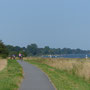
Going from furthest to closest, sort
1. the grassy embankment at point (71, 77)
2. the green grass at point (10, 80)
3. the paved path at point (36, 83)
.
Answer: the grassy embankment at point (71, 77) < the paved path at point (36, 83) < the green grass at point (10, 80)

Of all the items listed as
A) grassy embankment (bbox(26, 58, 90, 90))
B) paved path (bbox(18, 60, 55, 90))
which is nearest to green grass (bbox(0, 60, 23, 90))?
paved path (bbox(18, 60, 55, 90))

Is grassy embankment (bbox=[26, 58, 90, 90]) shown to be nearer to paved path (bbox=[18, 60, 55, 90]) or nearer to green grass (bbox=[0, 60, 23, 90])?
paved path (bbox=[18, 60, 55, 90])

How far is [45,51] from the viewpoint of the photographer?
151 meters

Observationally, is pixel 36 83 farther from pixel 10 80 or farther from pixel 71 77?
pixel 71 77

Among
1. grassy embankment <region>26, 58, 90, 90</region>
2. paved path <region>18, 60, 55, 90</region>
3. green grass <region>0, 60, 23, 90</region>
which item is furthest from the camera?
grassy embankment <region>26, 58, 90, 90</region>

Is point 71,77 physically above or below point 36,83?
above

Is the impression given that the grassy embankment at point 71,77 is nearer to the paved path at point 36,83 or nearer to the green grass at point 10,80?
the paved path at point 36,83

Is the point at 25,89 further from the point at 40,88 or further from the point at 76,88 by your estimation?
the point at 76,88

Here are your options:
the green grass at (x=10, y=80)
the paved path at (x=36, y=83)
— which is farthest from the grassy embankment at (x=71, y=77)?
the green grass at (x=10, y=80)

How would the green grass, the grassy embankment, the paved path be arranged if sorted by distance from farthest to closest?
the grassy embankment
the paved path
the green grass

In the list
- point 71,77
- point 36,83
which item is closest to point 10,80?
point 36,83

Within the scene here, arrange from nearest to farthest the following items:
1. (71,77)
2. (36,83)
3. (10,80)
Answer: (36,83) → (10,80) → (71,77)

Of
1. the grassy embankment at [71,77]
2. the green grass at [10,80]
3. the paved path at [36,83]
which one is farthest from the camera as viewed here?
the grassy embankment at [71,77]

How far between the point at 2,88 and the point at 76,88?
353 centimetres
